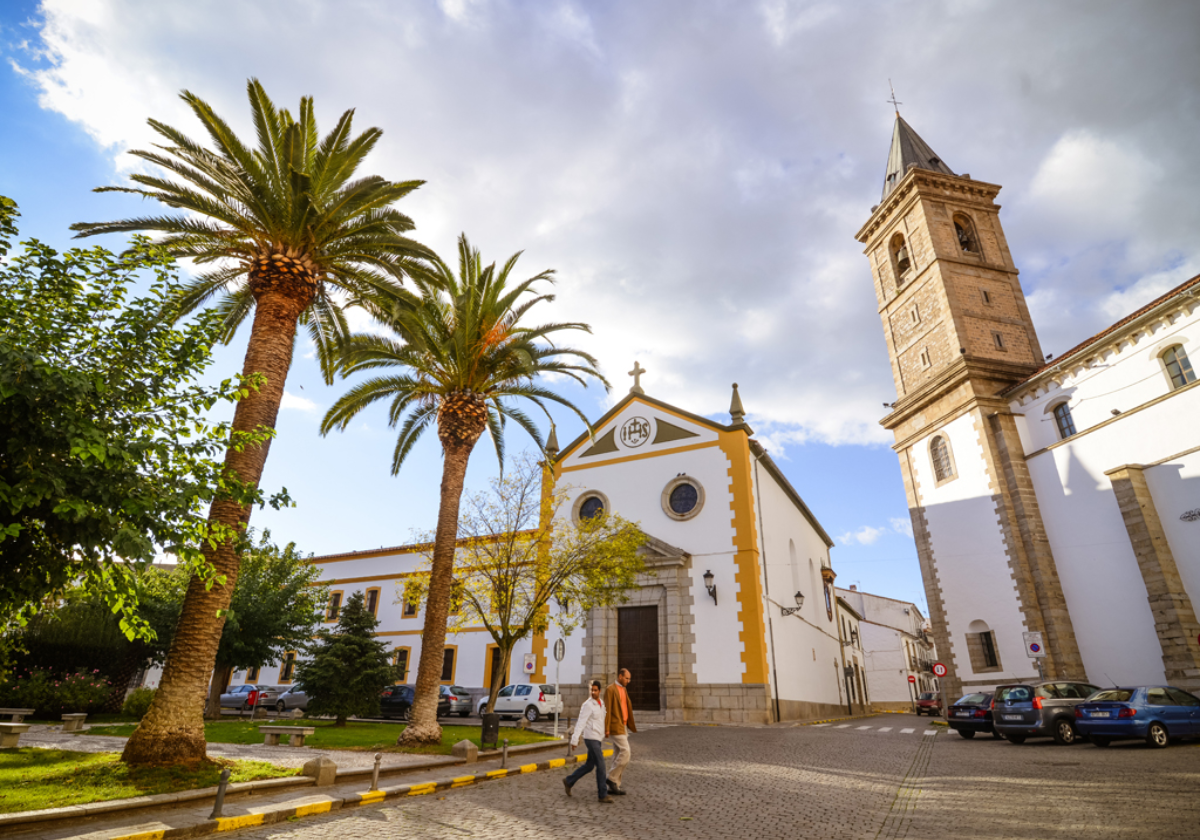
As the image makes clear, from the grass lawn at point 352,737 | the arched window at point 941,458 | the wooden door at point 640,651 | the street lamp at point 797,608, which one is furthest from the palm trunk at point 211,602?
the arched window at point 941,458

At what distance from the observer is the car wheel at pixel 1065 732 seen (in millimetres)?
14414

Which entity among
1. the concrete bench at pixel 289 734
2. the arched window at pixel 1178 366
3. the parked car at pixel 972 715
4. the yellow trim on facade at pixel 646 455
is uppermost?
the arched window at pixel 1178 366

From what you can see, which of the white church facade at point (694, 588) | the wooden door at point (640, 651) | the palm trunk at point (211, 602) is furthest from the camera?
the wooden door at point (640, 651)

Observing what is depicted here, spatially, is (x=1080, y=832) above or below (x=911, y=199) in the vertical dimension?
below

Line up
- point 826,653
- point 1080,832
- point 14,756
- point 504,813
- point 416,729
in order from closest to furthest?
point 1080,832, point 504,813, point 14,756, point 416,729, point 826,653

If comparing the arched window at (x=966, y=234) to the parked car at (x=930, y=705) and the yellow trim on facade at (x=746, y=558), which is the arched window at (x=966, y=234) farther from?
the parked car at (x=930, y=705)

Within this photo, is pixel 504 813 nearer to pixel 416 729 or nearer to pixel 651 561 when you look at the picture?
pixel 416 729

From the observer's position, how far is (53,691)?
19781mm

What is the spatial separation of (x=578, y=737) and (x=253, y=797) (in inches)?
164

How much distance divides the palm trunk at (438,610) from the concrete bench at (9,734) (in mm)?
6539

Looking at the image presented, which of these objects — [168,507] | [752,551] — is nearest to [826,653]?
[752,551]

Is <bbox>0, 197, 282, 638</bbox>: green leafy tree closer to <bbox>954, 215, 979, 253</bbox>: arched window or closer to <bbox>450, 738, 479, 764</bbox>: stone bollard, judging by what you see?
<bbox>450, 738, 479, 764</bbox>: stone bollard

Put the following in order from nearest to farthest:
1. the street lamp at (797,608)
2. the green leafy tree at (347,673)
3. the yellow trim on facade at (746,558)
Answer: the green leafy tree at (347,673) < the yellow trim on facade at (746,558) < the street lamp at (797,608)

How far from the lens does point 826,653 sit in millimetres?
31109
